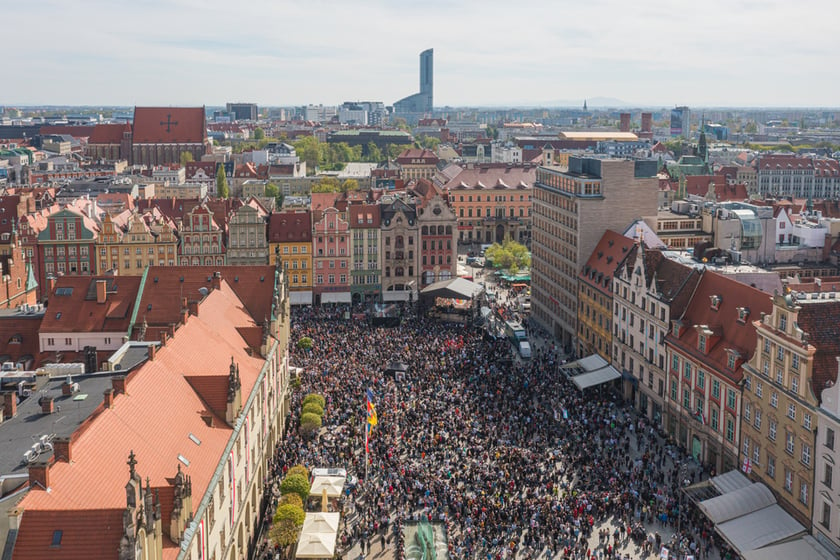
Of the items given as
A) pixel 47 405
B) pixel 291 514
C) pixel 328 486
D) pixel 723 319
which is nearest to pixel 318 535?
pixel 291 514

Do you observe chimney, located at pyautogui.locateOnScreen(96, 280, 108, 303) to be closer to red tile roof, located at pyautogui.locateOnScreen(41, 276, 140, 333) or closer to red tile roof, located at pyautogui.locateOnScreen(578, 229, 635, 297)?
red tile roof, located at pyautogui.locateOnScreen(41, 276, 140, 333)

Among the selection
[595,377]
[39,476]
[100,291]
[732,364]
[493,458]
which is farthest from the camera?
[595,377]

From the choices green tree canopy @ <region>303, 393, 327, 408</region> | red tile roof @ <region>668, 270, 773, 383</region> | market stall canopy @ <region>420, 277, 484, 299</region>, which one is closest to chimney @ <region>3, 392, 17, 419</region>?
green tree canopy @ <region>303, 393, 327, 408</region>

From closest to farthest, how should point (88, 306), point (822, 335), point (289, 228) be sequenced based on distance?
point (822, 335) < point (88, 306) < point (289, 228)

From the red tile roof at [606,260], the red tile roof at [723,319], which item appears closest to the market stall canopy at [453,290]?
the red tile roof at [606,260]

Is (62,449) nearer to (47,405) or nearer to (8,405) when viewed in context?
(47,405)

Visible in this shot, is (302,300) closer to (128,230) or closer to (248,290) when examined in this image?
(128,230)

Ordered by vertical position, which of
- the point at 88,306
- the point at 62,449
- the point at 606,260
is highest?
the point at 606,260
